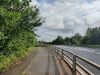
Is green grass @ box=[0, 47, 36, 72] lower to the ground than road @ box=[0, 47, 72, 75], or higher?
higher

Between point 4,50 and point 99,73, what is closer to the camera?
point 99,73

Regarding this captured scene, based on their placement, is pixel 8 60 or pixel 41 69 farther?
pixel 8 60

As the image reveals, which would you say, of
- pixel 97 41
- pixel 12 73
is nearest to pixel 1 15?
pixel 12 73

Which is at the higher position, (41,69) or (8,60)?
(8,60)

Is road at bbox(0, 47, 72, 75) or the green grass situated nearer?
road at bbox(0, 47, 72, 75)

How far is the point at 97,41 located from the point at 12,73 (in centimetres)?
16368

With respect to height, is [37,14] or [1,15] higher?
[37,14]

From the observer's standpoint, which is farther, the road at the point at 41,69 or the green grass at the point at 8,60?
the green grass at the point at 8,60

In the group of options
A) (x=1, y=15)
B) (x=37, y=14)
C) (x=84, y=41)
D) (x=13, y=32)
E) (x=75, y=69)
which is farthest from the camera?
(x=84, y=41)

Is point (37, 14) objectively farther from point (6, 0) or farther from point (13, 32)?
point (6, 0)

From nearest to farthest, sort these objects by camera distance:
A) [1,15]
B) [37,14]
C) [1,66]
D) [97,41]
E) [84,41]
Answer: [1,15], [1,66], [37,14], [97,41], [84,41]

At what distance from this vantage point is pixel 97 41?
590 ft

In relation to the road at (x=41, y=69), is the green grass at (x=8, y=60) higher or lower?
higher

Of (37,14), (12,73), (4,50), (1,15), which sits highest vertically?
(37,14)
